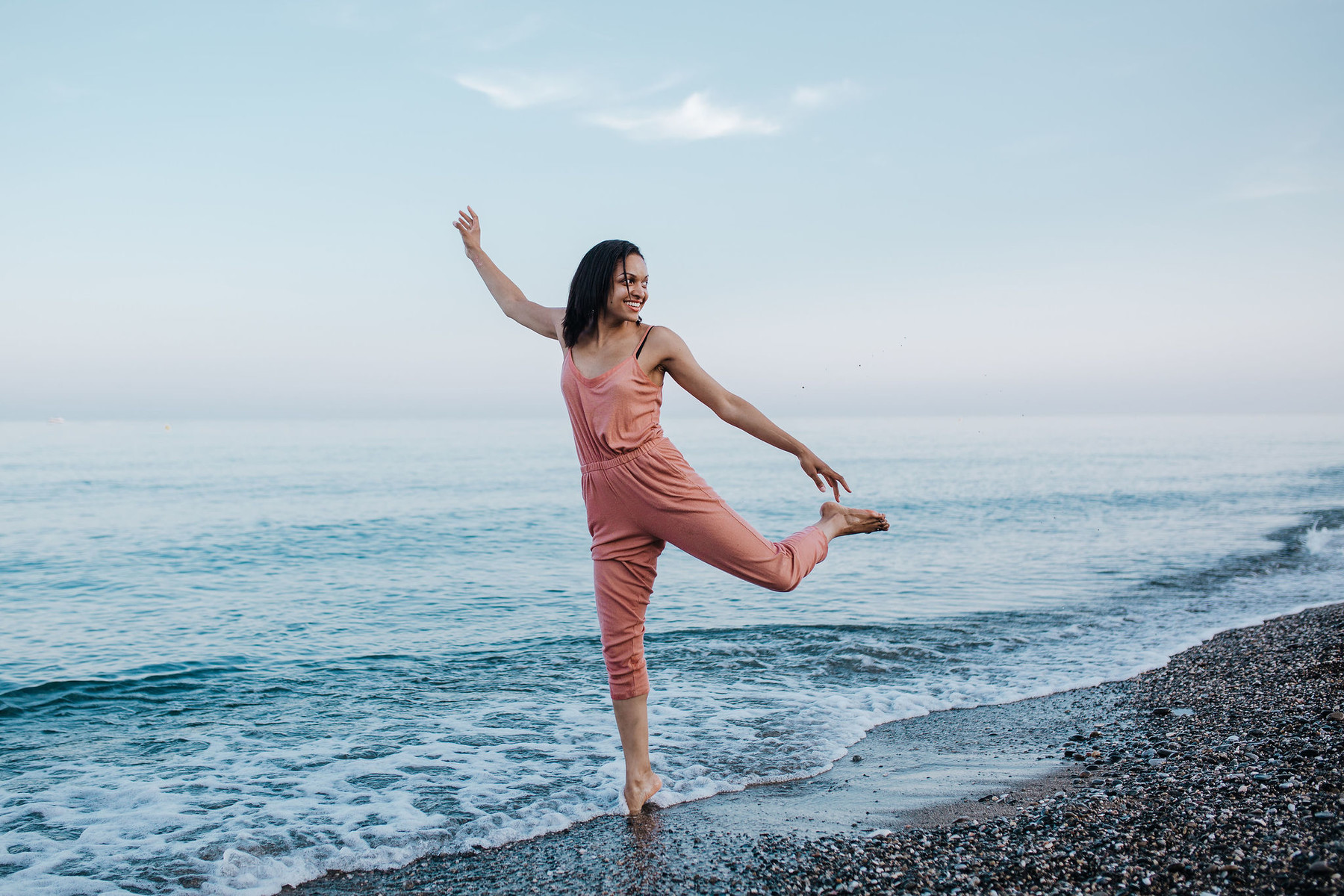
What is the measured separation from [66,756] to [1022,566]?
1260cm

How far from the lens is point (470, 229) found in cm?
469

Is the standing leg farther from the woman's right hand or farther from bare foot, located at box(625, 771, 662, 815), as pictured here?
the woman's right hand

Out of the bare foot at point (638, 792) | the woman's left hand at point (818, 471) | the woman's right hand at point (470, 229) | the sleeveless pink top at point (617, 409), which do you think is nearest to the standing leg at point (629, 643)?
the bare foot at point (638, 792)

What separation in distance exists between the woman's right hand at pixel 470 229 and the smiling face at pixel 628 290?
1.26 metres

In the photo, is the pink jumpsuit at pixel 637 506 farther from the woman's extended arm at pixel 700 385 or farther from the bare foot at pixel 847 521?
the bare foot at pixel 847 521

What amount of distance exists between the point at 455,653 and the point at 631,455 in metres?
5.35

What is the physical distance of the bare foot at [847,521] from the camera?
4.33m

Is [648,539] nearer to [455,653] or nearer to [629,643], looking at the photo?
[629,643]

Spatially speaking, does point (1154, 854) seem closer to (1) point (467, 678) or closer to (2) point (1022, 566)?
(1) point (467, 678)

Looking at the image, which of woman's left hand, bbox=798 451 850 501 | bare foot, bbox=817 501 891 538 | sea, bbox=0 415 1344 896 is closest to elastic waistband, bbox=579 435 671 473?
woman's left hand, bbox=798 451 850 501

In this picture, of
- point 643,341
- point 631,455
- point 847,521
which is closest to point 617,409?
point 631,455

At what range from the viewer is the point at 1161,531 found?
1780 centimetres

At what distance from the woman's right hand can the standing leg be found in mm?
1876

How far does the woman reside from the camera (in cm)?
375
